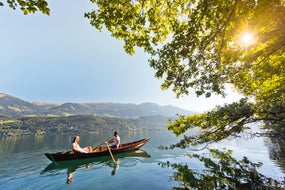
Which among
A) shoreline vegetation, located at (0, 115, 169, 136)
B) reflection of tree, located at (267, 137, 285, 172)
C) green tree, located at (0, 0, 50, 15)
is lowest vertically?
reflection of tree, located at (267, 137, 285, 172)

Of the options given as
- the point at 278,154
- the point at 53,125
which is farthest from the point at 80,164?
the point at 53,125

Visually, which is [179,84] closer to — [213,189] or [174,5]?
[174,5]

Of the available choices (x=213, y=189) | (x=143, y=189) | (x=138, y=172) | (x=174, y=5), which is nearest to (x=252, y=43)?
(x=174, y=5)

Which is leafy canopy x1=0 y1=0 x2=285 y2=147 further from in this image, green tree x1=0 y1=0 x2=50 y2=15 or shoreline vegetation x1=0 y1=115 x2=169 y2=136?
shoreline vegetation x1=0 y1=115 x2=169 y2=136

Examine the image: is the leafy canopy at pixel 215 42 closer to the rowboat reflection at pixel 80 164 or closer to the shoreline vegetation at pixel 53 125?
the rowboat reflection at pixel 80 164

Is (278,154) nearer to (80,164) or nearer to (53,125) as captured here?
(80,164)

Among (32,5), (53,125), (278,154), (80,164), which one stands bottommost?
(80,164)

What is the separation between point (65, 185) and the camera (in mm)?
8852

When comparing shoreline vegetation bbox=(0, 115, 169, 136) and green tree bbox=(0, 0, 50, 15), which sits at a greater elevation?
shoreline vegetation bbox=(0, 115, 169, 136)

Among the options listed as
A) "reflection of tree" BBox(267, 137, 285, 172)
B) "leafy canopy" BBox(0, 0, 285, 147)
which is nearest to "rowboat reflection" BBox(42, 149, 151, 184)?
"leafy canopy" BBox(0, 0, 285, 147)

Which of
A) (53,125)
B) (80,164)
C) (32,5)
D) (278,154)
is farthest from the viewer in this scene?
Answer: (53,125)

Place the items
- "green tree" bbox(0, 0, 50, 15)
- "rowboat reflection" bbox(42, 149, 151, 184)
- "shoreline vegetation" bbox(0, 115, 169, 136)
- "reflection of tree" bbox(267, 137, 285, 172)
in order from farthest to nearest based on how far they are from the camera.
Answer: "shoreline vegetation" bbox(0, 115, 169, 136) → "reflection of tree" bbox(267, 137, 285, 172) → "rowboat reflection" bbox(42, 149, 151, 184) → "green tree" bbox(0, 0, 50, 15)

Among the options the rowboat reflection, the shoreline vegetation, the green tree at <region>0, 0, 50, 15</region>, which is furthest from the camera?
the shoreline vegetation

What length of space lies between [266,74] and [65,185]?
12689 millimetres
